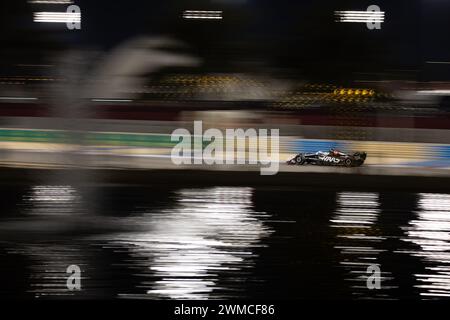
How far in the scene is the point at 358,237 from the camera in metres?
8.82

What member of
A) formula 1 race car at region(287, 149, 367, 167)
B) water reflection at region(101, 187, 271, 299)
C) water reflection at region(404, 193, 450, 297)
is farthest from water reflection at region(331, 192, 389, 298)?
formula 1 race car at region(287, 149, 367, 167)

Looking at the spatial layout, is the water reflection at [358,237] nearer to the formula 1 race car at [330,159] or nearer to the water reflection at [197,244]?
the water reflection at [197,244]

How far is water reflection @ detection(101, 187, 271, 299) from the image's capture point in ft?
21.0

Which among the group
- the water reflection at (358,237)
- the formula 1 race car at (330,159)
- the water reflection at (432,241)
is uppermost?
the formula 1 race car at (330,159)

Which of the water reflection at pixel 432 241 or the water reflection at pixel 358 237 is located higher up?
the water reflection at pixel 358 237

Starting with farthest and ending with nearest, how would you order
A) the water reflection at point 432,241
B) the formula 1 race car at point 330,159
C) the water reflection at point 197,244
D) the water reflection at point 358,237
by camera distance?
the formula 1 race car at point 330,159 → the water reflection at point 358,237 → the water reflection at point 432,241 → the water reflection at point 197,244

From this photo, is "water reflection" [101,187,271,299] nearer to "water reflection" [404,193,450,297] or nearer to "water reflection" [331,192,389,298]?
"water reflection" [331,192,389,298]

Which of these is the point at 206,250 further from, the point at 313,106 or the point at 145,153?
the point at 145,153

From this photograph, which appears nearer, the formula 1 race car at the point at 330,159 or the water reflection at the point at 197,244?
the water reflection at the point at 197,244

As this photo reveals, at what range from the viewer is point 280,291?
20.3ft

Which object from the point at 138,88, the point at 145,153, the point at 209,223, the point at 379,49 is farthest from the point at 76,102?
the point at 145,153

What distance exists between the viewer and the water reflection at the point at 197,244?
6387 mm

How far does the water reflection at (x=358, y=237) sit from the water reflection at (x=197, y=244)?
917mm

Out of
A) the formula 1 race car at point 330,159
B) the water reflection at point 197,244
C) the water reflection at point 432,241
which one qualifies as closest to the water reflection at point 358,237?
the water reflection at point 432,241
